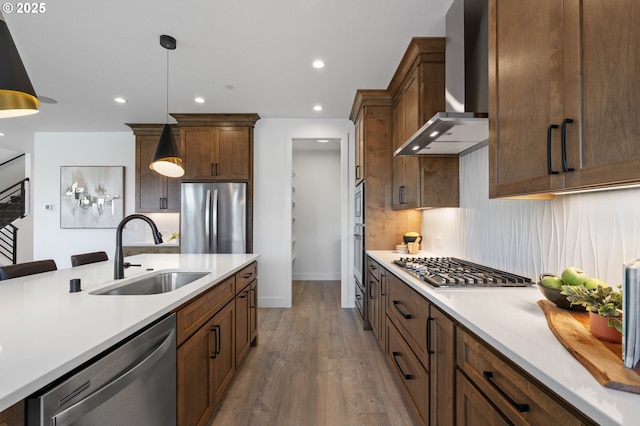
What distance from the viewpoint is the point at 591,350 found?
A: 0.77 m

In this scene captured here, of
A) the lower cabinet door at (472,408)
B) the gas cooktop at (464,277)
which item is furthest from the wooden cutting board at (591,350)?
the gas cooktop at (464,277)

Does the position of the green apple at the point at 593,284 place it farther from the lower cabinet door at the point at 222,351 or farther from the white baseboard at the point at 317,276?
the white baseboard at the point at 317,276

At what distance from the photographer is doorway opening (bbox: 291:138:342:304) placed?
600 cm

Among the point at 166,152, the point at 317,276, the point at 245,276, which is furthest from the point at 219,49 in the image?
the point at 317,276

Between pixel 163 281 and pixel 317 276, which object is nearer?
pixel 163 281

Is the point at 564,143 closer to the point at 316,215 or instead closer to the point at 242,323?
the point at 242,323

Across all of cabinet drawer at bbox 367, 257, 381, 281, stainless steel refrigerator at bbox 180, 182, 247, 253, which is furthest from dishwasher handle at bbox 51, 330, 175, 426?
stainless steel refrigerator at bbox 180, 182, 247, 253

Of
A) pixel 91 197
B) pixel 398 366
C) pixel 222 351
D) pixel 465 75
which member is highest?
pixel 465 75

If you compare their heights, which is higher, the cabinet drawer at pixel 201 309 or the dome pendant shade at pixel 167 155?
the dome pendant shade at pixel 167 155

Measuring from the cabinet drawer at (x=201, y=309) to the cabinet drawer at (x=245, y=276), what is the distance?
0.20 metres

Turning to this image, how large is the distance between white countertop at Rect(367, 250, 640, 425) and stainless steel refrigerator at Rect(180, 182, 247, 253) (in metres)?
3.02

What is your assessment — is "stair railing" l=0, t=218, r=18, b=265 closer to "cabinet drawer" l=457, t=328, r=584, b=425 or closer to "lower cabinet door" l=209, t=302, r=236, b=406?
"lower cabinet door" l=209, t=302, r=236, b=406

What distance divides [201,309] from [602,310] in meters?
1.61

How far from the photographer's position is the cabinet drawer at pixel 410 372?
1515mm
